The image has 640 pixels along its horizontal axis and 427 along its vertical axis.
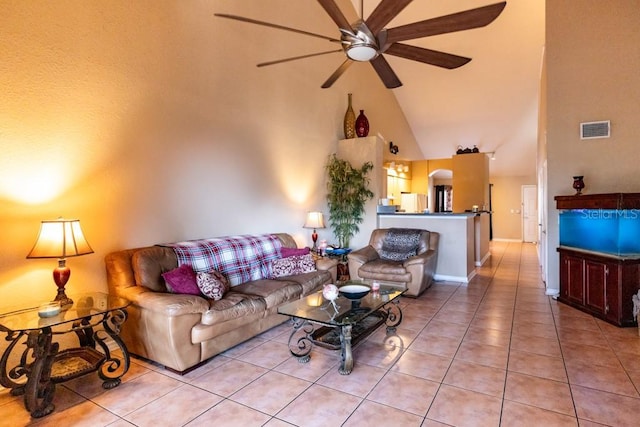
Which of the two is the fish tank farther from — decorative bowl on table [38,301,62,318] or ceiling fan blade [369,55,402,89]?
decorative bowl on table [38,301,62,318]

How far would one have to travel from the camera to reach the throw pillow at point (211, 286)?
116 inches

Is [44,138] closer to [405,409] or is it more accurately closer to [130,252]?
[130,252]

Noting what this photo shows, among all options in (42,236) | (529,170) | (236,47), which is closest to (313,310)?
(42,236)

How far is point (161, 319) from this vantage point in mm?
2484

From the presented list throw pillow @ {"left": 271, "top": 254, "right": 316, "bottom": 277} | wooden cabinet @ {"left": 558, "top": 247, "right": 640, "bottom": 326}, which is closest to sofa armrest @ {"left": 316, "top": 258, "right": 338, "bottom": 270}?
throw pillow @ {"left": 271, "top": 254, "right": 316, "bottom": 277}

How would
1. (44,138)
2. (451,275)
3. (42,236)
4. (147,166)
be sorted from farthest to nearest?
1. (451,275)
2. (147,166)
3. (44,138)
4. (42,236)

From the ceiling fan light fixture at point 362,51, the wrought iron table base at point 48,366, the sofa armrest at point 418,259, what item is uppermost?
the ceiling fan light fixture at point 362,51

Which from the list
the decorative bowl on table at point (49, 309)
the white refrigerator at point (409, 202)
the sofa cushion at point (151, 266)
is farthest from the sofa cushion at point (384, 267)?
the white refrigerator at point (409, 202)

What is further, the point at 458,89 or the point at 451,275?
the point at 458,89

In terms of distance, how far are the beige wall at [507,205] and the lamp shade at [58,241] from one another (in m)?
11.5

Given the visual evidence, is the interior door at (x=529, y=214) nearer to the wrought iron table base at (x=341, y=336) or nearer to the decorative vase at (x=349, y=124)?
the decorative vase at (x=349, y=124)

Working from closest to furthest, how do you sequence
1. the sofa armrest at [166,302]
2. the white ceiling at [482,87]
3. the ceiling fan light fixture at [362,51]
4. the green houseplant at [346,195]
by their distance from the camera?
the sofa armrest at [166,302] < the ceiling fan light fixture at [362,51] < the green houseplant at [346,195] < the white ceiling at [482,87]

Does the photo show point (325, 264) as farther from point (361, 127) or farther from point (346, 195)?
point (361, 127)

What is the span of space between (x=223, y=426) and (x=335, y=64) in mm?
5633
